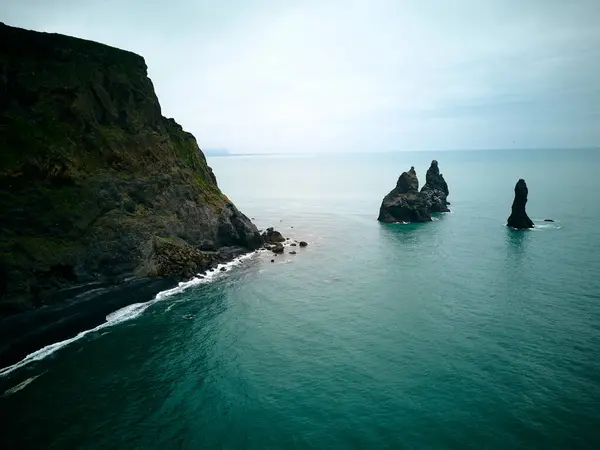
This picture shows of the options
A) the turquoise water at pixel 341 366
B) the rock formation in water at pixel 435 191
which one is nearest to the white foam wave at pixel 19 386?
the turquoise water at pixel 341 366

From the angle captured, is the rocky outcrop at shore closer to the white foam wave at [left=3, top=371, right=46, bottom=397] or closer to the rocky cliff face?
the rocky cliff face

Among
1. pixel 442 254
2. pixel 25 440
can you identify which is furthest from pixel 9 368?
pixel 442 254

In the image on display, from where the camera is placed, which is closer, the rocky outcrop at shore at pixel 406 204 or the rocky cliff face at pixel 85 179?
the rocky cliff face at pixel 85 179

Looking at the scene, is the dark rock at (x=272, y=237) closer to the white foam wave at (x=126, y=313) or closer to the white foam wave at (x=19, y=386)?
the white foam wave at (x=126, y=313)

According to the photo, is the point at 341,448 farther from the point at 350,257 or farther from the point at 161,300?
the point at 350,257

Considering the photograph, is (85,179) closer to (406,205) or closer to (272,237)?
→ (272,237)

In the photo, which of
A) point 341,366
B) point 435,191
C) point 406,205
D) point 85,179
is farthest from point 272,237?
point 435,191

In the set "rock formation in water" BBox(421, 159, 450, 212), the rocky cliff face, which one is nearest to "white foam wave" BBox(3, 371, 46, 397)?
the rocky cliff face
